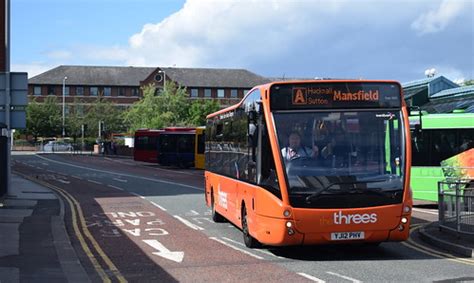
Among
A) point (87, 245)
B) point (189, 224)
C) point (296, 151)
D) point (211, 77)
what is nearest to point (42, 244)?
point (87, 245)

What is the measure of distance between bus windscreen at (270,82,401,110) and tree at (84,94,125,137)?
306ft

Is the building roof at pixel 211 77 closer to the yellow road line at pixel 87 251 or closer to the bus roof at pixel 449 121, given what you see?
the bus roof at pixel 449 121

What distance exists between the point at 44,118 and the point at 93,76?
16.0 meters

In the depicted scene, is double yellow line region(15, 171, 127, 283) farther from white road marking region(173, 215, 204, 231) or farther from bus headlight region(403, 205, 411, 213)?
bus headlight region(403, 205, 411, 213)

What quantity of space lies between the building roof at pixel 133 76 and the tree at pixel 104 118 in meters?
7.00

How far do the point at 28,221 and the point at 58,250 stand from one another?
5.09 m

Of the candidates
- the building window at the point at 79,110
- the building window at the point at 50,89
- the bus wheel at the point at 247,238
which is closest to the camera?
the bus wheel at the point at 247,238

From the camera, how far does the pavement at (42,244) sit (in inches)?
382

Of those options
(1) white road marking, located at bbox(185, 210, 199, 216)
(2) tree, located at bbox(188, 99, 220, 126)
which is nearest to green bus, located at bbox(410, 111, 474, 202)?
(1) white road marking, located at bbox(185, 210, 199, 216)

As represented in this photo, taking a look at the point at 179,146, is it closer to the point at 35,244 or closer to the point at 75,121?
the point at 35,244

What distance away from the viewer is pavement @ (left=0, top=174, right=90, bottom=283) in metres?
9.64

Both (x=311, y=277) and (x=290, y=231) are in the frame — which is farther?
(x=290, y=231)

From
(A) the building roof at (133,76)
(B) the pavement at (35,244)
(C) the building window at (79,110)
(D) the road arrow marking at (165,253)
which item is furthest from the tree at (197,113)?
(D) the road arrow marking at (165,253)

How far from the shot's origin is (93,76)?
376 feet
